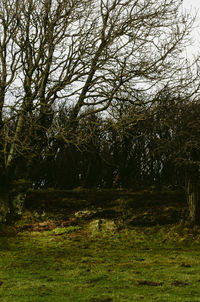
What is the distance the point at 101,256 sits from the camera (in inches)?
426

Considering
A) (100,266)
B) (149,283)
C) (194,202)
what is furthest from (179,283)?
(194,202)

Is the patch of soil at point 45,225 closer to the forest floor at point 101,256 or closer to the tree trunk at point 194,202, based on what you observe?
the forest floor at point 101,256

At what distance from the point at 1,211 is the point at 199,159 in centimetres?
785

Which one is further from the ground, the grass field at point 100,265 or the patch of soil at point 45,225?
the patch of soil at point 45,225

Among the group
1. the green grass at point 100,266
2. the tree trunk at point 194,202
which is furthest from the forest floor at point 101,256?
the tree trunk at point 194,202

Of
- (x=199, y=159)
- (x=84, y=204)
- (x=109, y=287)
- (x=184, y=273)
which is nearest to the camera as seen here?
(x=109, y=287)

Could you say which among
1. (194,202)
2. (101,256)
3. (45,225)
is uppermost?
(194,202)

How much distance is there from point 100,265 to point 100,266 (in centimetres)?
13

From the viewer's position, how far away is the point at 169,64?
13781 millimetres

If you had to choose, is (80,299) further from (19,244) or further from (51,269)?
(19,244)

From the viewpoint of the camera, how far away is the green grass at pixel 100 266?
6.98 meters

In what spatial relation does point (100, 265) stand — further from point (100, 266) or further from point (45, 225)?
point (45, 225)

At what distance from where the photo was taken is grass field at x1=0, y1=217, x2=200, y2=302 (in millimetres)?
6998

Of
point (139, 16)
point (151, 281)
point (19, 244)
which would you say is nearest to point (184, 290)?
point (151, 281)
